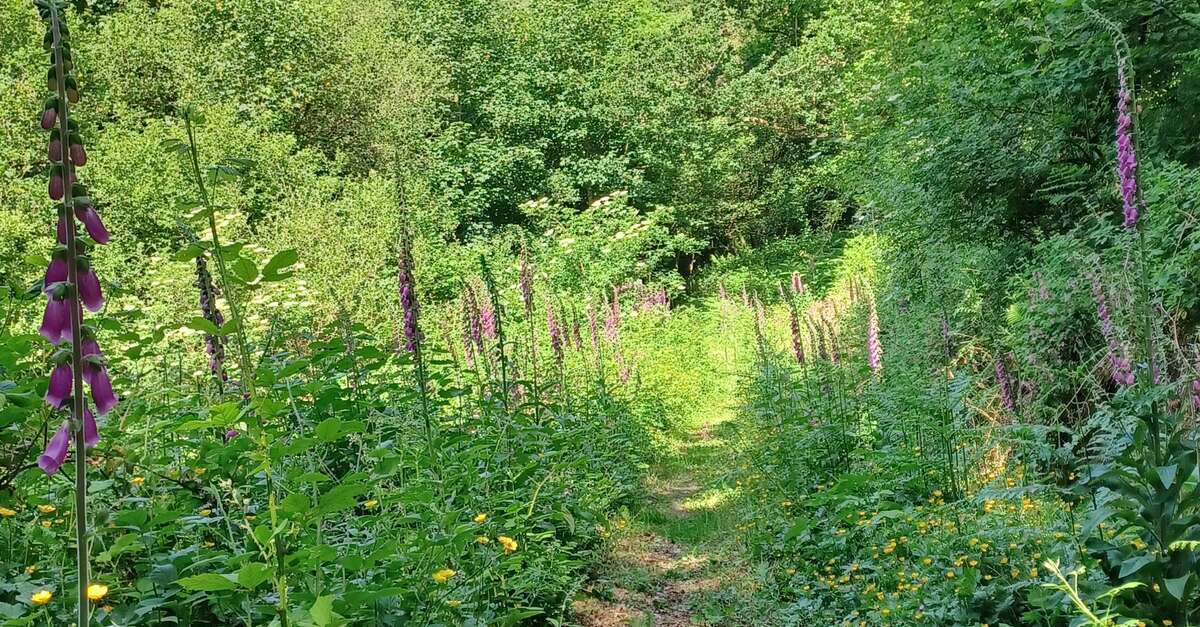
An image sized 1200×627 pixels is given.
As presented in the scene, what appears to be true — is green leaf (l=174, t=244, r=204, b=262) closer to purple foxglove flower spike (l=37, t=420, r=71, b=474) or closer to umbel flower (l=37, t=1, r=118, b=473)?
umbel flower (l=37, t=1, r=118, b=473)

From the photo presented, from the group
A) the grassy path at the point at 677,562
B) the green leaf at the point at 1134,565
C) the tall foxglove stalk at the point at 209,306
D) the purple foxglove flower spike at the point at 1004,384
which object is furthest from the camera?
the purple foxglove flower spike at the point at 1004,384

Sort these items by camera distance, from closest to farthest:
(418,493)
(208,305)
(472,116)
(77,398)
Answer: (77,398)
(418,493)
(208,305)
(472,116)

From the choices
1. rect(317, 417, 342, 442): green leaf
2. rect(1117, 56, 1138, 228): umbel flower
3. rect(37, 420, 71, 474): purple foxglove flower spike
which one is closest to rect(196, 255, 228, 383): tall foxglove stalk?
rect(317, 417, 342, 442): green leaf

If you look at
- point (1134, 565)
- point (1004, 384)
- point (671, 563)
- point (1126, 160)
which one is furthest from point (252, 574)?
point (1004, 384)

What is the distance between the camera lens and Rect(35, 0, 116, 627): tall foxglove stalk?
135 cm

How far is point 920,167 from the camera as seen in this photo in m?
7.04

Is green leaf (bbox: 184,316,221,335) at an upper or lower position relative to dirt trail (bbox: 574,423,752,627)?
upper

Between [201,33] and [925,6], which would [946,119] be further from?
[201,33]

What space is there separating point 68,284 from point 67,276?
0.09 metres

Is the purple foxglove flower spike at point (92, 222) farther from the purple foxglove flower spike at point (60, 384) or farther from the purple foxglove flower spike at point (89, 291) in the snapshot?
the purple foxglove flower spike at point (60, 384)

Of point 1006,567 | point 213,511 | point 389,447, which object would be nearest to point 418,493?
point 389,447

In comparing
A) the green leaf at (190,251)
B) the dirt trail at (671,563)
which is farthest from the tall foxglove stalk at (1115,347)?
the green leaf at (190,251)

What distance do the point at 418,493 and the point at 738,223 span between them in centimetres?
2055

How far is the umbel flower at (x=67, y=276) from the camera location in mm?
1364
